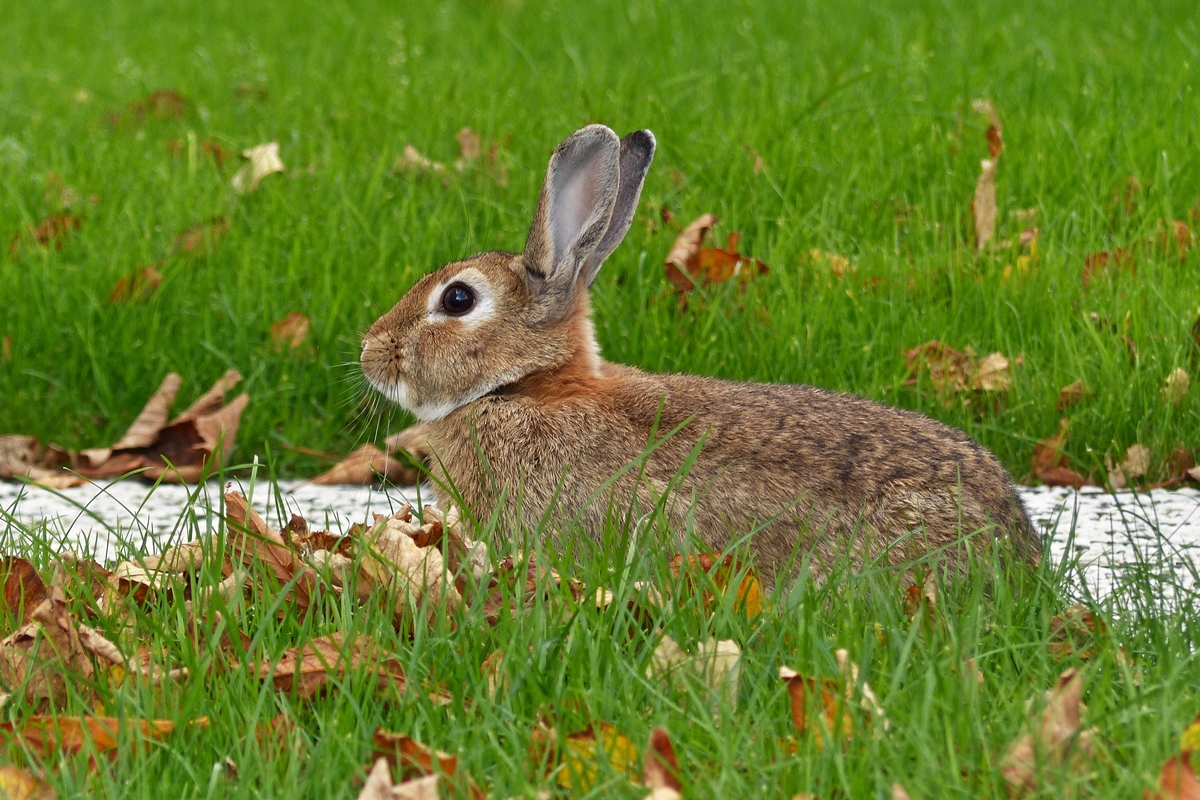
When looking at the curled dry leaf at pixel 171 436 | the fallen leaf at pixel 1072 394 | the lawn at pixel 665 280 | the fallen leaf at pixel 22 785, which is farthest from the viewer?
the curled dry leaf at pixel 171 436

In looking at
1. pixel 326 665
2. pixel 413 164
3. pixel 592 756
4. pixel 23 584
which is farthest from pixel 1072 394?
pixel 23 584

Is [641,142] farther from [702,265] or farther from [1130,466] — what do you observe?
[1130,466]

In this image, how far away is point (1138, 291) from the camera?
A: 5.59 metres

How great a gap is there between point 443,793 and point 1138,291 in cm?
386

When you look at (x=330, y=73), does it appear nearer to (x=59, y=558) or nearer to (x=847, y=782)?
(x=59, y=558)

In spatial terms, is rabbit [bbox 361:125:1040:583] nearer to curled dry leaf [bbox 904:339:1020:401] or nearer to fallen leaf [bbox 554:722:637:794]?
fallen leaf [bbox 554:722:637:794]

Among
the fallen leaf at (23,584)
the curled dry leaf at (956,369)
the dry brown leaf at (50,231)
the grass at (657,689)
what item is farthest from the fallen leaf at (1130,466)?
the dry brown leaf at (50,231)

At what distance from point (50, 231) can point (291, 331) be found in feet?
5.22

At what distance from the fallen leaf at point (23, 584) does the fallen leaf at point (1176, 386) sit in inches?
142

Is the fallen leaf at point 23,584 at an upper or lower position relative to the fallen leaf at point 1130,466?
upper

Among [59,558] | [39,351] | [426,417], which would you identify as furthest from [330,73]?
[59,558]

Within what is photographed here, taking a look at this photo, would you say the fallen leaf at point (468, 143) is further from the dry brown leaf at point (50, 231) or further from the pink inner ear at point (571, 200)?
the pink inner ear at point (571, 200)

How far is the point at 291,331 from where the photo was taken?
19.8ft

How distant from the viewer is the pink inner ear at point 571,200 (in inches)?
180
